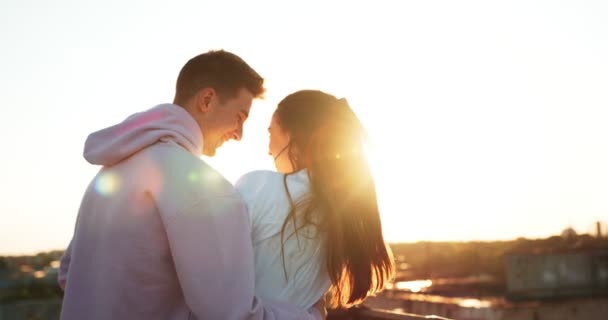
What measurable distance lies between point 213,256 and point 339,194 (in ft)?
1.91

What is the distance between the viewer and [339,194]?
238cm

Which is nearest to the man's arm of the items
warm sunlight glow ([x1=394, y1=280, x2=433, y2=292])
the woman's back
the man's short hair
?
the woman's back

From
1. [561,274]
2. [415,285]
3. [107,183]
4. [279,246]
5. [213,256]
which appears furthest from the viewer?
[415,285]

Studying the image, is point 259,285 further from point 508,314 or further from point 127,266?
point 508,314

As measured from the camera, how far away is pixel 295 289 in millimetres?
2373

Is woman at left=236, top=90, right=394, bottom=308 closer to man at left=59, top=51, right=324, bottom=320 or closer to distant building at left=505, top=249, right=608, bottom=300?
man at left=59, top=51, right=324, bottom=320

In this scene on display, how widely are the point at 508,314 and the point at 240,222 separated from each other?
31.5 metres

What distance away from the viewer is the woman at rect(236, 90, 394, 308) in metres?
2.37

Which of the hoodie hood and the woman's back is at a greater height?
the hoodie hood

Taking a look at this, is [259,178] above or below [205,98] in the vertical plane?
below

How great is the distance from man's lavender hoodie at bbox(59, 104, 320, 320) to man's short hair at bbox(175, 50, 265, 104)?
281 mm

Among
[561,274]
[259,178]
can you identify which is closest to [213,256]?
[259,178]

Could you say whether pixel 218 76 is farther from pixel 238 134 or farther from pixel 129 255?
pixel 129 255

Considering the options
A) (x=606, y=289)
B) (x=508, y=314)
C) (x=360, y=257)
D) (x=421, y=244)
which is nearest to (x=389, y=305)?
(x=508, y=314)
